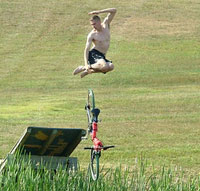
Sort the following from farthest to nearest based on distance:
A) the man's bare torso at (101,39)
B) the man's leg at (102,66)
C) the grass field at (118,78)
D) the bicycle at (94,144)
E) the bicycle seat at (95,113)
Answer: the grass field at (118,78), the man's bare torso at (101,39), the man's leg at (102,66), the bicycle seat at (95,113), the bicycle at (94,144)

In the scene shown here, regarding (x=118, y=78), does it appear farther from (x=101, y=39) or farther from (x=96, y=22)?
(x=96, y=22)

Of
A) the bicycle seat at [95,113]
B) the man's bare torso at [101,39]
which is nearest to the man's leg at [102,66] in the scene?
the man's bare torso at [101,39]

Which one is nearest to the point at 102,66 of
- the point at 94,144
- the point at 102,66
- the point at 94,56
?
the point at 102,66

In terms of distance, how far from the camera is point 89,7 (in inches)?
1537

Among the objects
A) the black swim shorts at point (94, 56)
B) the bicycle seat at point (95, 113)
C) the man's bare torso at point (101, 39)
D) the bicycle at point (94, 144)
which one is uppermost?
the man's bare torso at point (101, 39)

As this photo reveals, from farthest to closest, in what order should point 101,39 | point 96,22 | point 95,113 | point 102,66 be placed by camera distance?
point 101,39 < point 96,22 < point 102,66 < point 95,113

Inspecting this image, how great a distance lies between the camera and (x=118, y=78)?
29266 millimetres

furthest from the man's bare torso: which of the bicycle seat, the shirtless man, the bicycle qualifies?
the bicycle seat

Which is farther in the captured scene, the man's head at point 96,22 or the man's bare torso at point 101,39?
the man's bare torso at point 101,39

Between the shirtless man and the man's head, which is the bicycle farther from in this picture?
the man's head

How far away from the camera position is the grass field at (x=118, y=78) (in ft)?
60.5

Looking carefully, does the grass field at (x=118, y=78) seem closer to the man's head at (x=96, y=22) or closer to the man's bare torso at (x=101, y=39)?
the man's bare torso at (x=101, y=39)

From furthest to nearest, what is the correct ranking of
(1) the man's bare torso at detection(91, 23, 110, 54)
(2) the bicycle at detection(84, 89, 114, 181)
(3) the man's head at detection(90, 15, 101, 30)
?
(1) the man's bare torso at detection(91, 23, 110, 54)
(3) the man's head at detection(90, 15, 101, 30)
(2) the bicycle at detection(84, 89, 114, 181)

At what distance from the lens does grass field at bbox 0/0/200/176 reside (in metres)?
18.4
